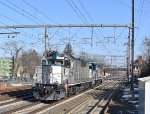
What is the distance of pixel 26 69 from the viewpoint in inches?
4493

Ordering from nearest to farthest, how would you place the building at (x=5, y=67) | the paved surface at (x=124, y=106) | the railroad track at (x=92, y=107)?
the paved surface at (x=124, y=106), the railroad track at (x=92, y=107), the building at (x=5, y=67)

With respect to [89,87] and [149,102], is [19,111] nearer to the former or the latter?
[149,102]

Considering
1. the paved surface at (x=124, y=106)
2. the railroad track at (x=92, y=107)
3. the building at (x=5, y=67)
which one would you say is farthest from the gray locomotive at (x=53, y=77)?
the building at (x=5, y=67)

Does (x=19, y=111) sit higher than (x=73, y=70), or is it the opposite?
(x=73, y=70)

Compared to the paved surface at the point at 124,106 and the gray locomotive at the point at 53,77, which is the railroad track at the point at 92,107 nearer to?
the paved surface at the point at 124,106

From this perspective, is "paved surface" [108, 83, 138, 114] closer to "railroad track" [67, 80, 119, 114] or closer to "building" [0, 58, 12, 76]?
"railroad track" [67, 80, 119, 114]

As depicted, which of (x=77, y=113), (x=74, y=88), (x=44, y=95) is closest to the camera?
(x=77, y=113)

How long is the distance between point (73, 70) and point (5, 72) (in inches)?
3136

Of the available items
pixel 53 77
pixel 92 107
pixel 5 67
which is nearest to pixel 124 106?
pixel 92 107

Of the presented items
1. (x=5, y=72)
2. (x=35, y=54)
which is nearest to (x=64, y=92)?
(x=5, y=72)

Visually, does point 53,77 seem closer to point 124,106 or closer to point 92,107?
point 92,107

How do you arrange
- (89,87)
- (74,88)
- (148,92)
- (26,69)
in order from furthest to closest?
(26,69), (89,87), (74,88), (148,92)

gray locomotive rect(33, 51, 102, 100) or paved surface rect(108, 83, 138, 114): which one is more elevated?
gray locomotive rect(33, 51, 102, 100)

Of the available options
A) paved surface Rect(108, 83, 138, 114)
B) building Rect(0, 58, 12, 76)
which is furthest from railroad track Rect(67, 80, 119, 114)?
building Rect(0, 58, 12, 76)
